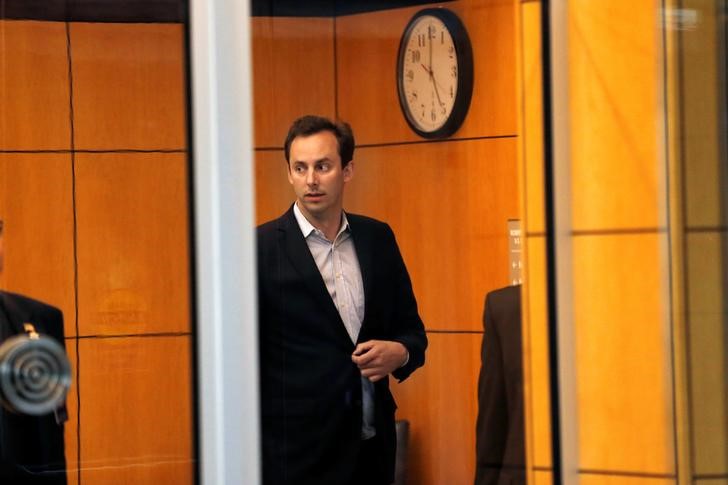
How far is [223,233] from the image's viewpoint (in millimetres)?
2514

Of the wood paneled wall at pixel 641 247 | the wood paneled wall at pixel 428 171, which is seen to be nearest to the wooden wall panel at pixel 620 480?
the wood paneled wall at pixel 641 247

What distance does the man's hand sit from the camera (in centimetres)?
267

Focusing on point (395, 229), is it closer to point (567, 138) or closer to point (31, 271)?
point (567, 138)

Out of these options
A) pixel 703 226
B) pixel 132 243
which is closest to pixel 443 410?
pixel 132 243

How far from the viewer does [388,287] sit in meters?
2.71

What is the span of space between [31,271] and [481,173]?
3.57ft

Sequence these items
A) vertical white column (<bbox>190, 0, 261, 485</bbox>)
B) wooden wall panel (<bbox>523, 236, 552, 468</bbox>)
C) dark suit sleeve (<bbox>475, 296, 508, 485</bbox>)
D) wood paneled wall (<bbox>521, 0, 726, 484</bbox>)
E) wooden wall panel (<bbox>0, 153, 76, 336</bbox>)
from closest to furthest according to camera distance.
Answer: wooden wall panel (<bbox>0, 153, 76, 336</bbox>)
vertical white column (<bbox>190, 0, 261, 485</bbox>)
dark suit sleeve (<bbox>475, 296, 508, 485</bbox>)
wooden wall panel (<bbox>523, 236, 552, 468</bbox>)
wood paneled wall (<bbox>521, 0, 726, 484</bbox>)

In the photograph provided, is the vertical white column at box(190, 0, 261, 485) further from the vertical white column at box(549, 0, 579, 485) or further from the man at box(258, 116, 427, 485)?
the vertical white column at box(549, 0, 579, 485)

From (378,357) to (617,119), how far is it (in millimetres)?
954

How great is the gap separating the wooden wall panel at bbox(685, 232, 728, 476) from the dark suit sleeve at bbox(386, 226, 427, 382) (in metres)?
0.84

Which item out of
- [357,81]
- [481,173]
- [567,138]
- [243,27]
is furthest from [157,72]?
[567,138]

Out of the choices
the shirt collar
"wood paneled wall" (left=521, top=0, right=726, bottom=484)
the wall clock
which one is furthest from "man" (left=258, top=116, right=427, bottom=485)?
"wood paneled wall" (left=521, top=0, right=726, bottom=484)

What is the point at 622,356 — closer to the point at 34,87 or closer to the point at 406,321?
the point at 406,321

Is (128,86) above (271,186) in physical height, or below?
above
